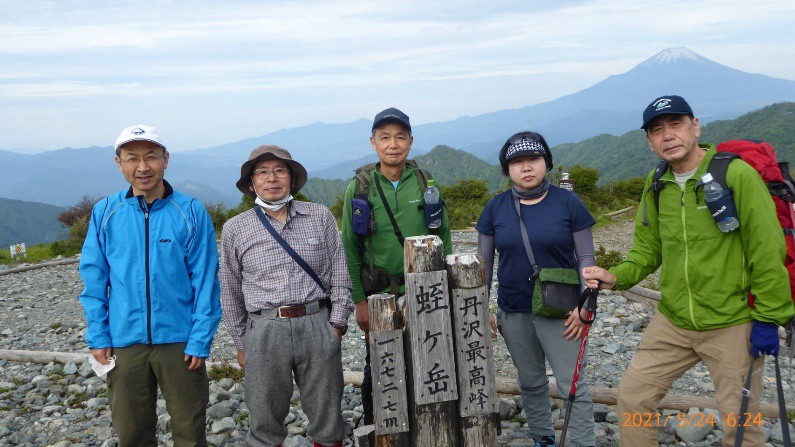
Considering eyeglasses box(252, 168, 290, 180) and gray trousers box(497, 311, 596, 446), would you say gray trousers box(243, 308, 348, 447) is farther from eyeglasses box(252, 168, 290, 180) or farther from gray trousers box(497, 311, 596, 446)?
gray trousers box(497, 311, 596, 446)

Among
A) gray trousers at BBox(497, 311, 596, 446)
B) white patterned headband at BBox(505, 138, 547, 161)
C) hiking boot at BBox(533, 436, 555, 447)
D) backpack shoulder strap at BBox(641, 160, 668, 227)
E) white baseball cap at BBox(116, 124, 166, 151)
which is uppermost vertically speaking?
white baseball cap at BBox(116, 124, 166, 151)

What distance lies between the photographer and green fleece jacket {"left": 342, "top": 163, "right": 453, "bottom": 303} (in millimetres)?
4379

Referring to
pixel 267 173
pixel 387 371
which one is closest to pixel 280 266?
pixel 267 173

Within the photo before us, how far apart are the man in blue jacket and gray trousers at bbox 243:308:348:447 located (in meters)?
0.39

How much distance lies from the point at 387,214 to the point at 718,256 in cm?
240

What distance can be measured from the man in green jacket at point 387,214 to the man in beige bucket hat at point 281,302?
1.41ft

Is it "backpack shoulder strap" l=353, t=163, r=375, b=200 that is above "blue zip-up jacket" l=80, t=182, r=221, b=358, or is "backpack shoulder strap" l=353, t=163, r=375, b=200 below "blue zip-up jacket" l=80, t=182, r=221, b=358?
above

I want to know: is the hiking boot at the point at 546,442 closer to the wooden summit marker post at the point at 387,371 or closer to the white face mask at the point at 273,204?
the wooden summit marker post at the point at 387,371

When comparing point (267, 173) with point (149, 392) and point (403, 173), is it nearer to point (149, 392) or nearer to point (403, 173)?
point (403, 173)

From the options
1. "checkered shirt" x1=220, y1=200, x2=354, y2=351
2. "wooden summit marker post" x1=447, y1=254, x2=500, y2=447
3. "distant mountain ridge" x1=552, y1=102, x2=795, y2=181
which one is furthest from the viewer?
"distant mountain ridge" x1=552, y1=102, x2=795, y2=181

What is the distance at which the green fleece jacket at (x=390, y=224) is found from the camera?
438 cm

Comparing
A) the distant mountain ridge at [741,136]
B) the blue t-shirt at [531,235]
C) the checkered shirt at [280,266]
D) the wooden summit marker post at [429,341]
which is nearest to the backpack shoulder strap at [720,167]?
the blue t-shirt at [531,235]

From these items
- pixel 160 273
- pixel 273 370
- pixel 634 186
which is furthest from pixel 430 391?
pixel 634 186

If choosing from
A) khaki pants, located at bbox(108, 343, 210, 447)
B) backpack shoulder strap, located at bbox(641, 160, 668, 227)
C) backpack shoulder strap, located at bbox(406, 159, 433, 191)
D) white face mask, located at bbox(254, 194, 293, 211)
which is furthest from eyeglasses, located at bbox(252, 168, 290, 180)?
backpack shoulder strap, located at bbox(641, 160, 668, 227)
